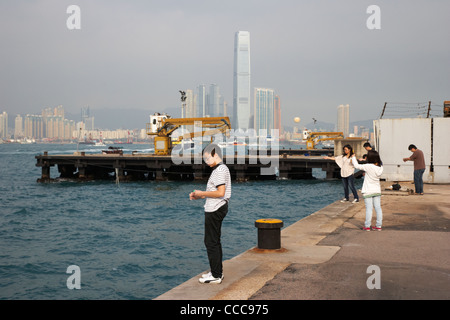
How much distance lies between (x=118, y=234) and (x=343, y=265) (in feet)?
44.7

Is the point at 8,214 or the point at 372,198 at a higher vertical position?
the point at 372,198

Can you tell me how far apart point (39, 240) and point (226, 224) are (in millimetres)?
8119

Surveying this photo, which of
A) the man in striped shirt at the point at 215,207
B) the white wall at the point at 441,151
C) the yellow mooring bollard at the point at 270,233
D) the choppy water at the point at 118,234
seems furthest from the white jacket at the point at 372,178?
the white wall at the point at 441,151

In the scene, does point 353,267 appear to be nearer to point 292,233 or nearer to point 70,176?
point 292,233

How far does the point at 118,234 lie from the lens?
760 inches

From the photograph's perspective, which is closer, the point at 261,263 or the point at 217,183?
the point at 217,183

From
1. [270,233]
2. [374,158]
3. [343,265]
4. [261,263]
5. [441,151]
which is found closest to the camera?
[343,265]

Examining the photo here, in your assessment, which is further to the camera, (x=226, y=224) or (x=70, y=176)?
(x=70, y=176)

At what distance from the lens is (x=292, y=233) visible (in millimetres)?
10500

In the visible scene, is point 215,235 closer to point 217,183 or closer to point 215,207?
point 215,207

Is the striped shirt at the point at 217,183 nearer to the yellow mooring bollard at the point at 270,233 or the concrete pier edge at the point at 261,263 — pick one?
the concrete pier edge at the point at 261,263

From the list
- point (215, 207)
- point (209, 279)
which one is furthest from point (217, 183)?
point (209, 279)

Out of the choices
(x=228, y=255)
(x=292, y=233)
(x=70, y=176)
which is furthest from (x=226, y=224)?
(x=70, y=176)

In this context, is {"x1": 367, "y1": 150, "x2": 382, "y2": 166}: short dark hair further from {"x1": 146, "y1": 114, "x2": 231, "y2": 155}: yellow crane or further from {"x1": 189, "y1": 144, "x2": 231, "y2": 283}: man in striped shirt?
{"x1": 146, "y1": 114, "x2": 231, "y2": 155}: yellow crane
